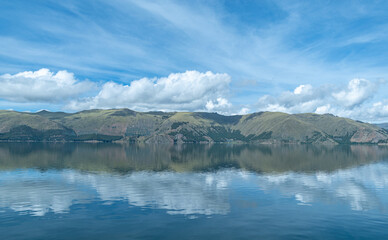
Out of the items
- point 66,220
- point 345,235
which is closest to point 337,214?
point 345,235

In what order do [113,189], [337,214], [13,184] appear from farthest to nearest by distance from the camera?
1. [13,184]
2. [113,189]
3. [337,214]

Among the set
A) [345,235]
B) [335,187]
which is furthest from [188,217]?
[335,187]

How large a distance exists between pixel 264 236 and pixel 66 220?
39.8 meters

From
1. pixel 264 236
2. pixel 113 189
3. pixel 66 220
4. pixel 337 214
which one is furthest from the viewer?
pixel 113 189

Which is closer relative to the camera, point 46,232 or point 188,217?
point 46,232

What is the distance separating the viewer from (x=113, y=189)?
89188 millimetres

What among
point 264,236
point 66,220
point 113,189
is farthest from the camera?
point 113,189

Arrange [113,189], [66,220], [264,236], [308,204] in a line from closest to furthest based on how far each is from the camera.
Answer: [264,236]
[66,220]
[308,204]
[113,189]

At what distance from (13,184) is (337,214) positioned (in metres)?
101

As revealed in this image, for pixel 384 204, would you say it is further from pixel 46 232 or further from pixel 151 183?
pixel 46 232

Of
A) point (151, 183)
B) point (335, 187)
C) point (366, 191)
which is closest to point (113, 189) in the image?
point (151, 183)

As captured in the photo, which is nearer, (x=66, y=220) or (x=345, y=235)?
(x=345, y=235)

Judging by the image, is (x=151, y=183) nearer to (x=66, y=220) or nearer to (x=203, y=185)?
(x=203, y=185)

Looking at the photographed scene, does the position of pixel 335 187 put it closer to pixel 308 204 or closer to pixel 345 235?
pixel 308 204
